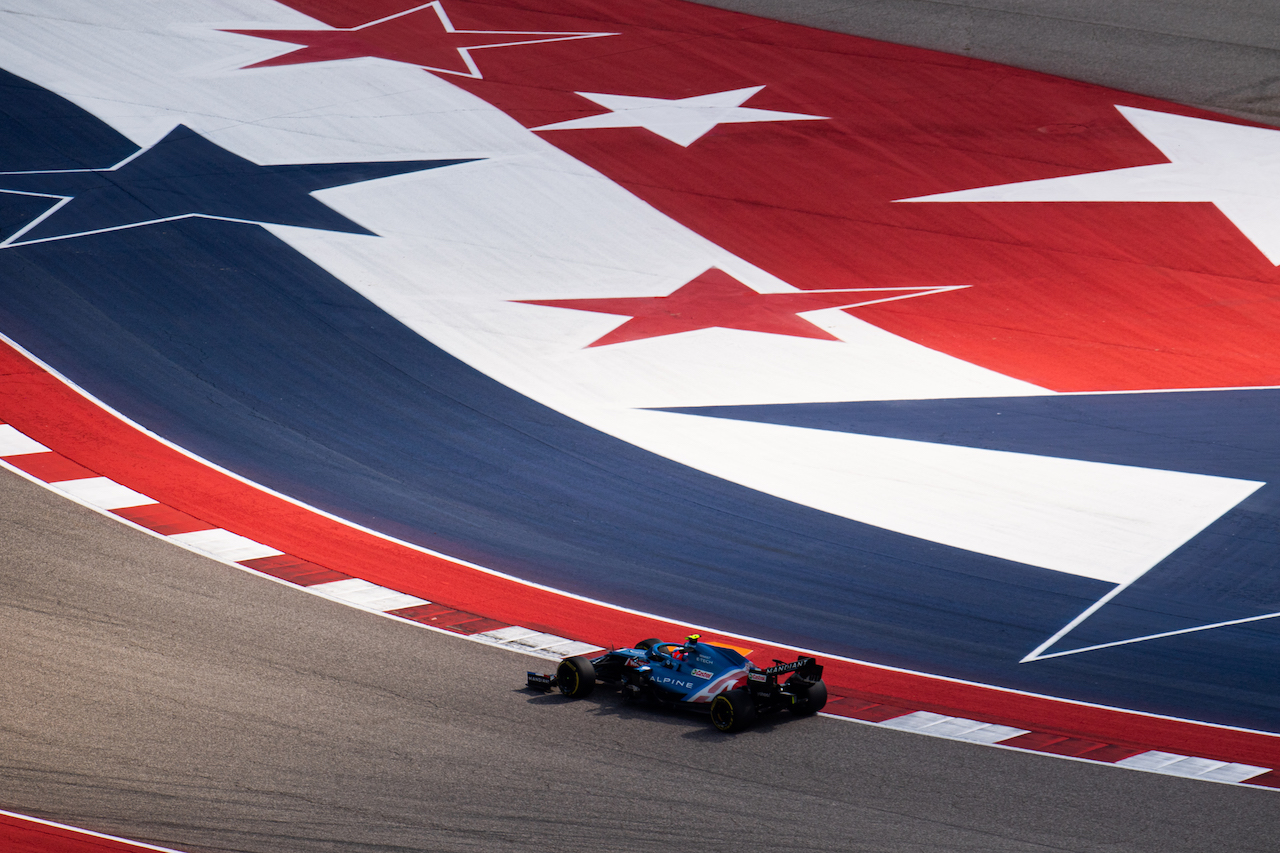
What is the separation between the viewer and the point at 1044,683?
11.1m

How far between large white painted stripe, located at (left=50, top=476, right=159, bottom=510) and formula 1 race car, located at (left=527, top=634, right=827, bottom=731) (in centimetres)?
591

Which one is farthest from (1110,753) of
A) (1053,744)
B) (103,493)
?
(103,493)

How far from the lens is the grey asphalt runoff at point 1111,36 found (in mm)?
25125

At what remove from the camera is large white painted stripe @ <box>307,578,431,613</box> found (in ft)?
39.1

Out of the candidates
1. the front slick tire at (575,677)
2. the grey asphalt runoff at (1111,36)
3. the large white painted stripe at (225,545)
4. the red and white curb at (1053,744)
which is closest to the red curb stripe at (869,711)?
the red and white curb at (1053,744)

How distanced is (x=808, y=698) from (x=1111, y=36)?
2097cm

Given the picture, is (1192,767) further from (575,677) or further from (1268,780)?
(575,677)

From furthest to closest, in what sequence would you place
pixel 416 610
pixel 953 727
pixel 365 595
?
pixel 365 595, pixel 416 610, pixel 953 727

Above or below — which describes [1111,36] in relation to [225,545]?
above

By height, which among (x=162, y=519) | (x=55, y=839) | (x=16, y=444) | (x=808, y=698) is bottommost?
(x=55, y=839)

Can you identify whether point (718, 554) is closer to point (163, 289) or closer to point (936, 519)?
point (936, 519)

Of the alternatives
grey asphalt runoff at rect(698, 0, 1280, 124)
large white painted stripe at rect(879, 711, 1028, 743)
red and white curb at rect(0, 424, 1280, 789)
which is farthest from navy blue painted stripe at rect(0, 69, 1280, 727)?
grey asphalt runoff at rect(698, 0, 1280, 124)

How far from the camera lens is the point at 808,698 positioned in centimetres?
984

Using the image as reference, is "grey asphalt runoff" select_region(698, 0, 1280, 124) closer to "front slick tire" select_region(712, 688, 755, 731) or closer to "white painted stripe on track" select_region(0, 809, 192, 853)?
"front slick tire" select_region(712, 688, 755, 731)
